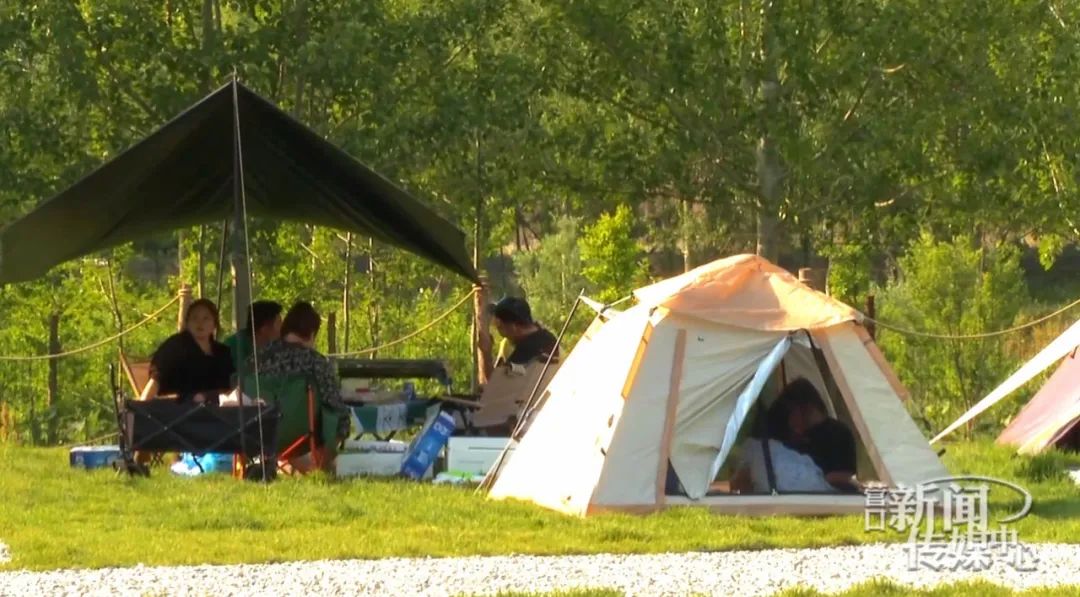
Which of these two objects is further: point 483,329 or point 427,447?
point 483,329

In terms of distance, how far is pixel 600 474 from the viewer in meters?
9.15

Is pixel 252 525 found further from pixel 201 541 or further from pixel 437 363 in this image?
pixel 437 363

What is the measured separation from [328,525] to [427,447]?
2238mm

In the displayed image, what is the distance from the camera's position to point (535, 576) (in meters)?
7.27

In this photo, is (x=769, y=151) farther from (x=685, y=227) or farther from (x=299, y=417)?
(x=685, y=227)

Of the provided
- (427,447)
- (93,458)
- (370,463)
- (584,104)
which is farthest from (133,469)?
(584,104)

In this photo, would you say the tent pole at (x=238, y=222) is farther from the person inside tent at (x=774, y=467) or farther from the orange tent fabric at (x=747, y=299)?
the person inside tent at (x=774, y=467)

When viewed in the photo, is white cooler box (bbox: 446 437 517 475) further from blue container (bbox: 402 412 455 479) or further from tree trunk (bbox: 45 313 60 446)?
tree trunk (bbox: 45 313 60 446)

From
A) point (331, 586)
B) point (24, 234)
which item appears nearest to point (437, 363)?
point (24, 234)

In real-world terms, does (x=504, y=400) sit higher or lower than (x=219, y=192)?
lower

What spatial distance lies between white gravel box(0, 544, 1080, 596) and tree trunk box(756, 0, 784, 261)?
7.23 meters

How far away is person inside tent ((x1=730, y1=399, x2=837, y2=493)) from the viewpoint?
937cm

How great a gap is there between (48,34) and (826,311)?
6.63m

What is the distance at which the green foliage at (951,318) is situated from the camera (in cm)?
1738
